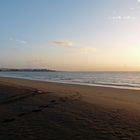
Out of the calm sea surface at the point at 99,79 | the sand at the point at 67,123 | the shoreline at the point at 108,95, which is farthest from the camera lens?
the calm sea surface at the point at 99,79

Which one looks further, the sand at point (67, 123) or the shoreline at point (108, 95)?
the shoreline at point (108, 95)

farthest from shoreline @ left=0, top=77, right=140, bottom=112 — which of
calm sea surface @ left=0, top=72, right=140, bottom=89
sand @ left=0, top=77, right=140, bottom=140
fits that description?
calm sea surface @ left=0, top=72, right=140, bottom=89

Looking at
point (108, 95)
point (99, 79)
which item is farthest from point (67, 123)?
point (99, 79)

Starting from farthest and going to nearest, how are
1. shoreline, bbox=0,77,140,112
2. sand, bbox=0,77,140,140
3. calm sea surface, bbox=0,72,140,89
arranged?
calm sea surface, bbox=0,72,140,89, shoreline, bbox=0,77,140,112, sand, bbox=0,77,140,140

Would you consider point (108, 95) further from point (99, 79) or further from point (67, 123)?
point (99, 79)

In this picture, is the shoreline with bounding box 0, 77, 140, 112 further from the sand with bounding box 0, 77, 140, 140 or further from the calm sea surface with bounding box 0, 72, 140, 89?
the calm sea surface with bounding box 0, 72, 140, 89

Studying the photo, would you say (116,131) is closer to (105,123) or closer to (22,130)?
(105,123)

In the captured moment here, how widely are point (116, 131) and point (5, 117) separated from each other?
14.1 ft

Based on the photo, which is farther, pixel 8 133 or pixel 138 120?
pixel 138 120

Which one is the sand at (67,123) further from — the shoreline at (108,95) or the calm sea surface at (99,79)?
the calm sea surface at (99,79)

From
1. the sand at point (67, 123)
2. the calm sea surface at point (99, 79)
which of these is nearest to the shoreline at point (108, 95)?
the sand at point (67, 123)

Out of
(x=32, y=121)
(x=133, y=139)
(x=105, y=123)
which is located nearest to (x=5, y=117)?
(x=32, y=121)

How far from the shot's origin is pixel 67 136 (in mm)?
7312

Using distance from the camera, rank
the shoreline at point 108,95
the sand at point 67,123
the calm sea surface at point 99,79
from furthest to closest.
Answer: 1. the calm sea surface at point 99,79
2. the shoreline at point 108,95
3. the sand at point 67,123
